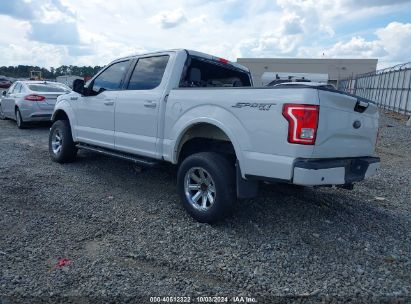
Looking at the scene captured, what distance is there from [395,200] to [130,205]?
12.6 feet

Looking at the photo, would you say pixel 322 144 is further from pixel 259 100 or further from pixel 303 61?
pixel 303 61

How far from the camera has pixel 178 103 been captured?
421cm

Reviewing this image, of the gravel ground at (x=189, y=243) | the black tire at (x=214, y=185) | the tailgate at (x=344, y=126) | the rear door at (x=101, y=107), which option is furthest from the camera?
the rear door at (x=101, y=107)

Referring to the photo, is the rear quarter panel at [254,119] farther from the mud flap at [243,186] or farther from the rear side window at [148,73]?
the rear side window at [148,73]

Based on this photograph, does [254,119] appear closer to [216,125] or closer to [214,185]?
[216,125]

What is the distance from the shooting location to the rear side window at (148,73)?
469cm

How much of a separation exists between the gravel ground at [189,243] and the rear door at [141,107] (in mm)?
746

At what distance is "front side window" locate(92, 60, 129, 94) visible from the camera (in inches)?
212

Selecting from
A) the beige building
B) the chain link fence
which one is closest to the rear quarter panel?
the chain link fence

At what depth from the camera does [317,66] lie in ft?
190

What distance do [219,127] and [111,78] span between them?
2.63 meters

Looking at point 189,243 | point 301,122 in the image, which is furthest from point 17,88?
point 301,122

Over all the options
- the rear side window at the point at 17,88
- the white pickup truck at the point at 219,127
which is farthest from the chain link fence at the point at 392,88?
the white pickup truck at the point at 219,127

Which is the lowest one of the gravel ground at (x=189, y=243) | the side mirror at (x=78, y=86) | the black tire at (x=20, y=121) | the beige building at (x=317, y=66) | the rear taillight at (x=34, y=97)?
the gravel ground at (x=189, y=243)
